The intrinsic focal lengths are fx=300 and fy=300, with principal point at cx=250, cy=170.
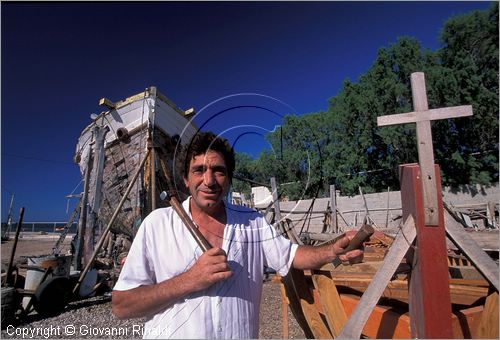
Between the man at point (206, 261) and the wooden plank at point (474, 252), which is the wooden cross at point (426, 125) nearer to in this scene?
the wooden plank at point (474, 252)

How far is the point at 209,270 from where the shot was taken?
1.54 meters

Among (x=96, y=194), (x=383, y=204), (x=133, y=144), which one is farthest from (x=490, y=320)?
(x=383, y=204)

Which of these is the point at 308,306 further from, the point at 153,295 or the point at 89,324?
the point at 89,324

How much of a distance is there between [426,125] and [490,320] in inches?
49.2

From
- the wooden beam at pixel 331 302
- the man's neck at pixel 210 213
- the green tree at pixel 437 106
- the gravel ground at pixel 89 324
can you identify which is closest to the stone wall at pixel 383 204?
the green tree at pixel 437 106

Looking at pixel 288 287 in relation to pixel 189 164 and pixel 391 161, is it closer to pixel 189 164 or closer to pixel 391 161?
pixel 189 164

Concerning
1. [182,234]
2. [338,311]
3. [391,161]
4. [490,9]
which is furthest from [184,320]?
[490,9]

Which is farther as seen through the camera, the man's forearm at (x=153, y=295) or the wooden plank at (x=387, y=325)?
the wooden plank at (x=387, y=325)

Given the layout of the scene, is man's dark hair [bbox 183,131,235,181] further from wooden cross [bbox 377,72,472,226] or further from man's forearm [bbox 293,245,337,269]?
wooden cross [bbox 377,72,472,226]

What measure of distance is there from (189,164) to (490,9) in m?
24.9

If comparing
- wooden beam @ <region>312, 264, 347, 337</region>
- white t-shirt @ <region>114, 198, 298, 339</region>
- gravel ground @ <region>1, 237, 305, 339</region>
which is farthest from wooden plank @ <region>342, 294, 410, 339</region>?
gravel ground @ <region>1, 237, 305, 339</region>

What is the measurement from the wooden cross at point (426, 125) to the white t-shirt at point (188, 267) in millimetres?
1020

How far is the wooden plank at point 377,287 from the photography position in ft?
5.43

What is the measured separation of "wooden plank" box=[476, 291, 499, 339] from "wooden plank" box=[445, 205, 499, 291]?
30 centimetres
